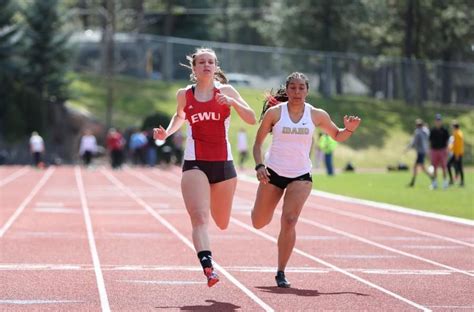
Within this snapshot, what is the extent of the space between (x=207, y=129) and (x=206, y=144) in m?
0.14

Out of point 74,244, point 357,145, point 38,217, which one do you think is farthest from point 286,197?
point 357,145

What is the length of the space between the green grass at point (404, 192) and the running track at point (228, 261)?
1165 millimetres

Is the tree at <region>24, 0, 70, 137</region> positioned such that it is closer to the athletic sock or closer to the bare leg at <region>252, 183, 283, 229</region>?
the bare leg at <region>252, 183, 283, 229</region>

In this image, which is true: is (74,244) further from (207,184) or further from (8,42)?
(8,42)

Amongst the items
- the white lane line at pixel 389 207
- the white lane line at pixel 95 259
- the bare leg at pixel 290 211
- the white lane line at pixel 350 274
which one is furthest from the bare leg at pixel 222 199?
the white lane line at pixel 389 207

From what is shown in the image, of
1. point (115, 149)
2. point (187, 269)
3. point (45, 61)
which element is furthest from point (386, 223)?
point (45, 61)

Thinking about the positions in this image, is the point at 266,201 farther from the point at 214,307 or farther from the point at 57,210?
the point at 57,210

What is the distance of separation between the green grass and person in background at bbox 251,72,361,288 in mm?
9967

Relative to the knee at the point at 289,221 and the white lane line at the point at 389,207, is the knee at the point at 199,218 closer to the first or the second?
the knee at the point at 289,221

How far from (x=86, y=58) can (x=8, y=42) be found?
18.0 meters

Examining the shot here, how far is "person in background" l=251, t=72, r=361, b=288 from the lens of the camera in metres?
11.1

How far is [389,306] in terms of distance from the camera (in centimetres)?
988

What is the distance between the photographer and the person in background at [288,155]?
1109 cm

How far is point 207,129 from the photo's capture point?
34.5ft
